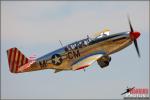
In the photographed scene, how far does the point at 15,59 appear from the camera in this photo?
7856cm

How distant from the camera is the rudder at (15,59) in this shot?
77.7 m

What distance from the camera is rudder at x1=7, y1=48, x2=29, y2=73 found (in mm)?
77706

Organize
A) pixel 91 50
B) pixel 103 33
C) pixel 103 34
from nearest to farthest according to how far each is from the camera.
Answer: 1. pixel 91 50
2. pixel 103 34
3. pixel 103 33

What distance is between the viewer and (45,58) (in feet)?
243

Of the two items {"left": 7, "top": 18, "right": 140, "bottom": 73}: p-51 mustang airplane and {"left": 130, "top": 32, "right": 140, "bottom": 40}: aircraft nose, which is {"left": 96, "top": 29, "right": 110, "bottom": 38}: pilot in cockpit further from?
{"left": 130, "top": 32, "right": 140, "bottom": 40}: aircraft nose

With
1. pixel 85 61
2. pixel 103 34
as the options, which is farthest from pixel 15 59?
pixel 103 34

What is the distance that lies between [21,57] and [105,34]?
12.0 m

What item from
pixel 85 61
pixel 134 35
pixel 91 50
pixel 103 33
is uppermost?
pixel 103 33

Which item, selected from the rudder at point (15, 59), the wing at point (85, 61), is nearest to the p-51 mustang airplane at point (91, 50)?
the wing at point (85, 61)

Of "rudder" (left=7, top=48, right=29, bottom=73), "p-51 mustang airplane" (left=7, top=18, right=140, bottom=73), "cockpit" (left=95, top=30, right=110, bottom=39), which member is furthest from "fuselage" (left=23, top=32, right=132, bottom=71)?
"rudder" (left=7, top=48, right=29, bottom=73)

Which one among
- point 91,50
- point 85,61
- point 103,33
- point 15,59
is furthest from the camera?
point 15,59

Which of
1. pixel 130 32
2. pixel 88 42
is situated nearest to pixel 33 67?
pixel 88 42

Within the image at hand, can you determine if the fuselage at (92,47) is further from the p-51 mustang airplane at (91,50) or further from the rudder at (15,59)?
the rudder at (15,59)

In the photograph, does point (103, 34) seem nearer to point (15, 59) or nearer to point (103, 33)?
point (103, 33)
